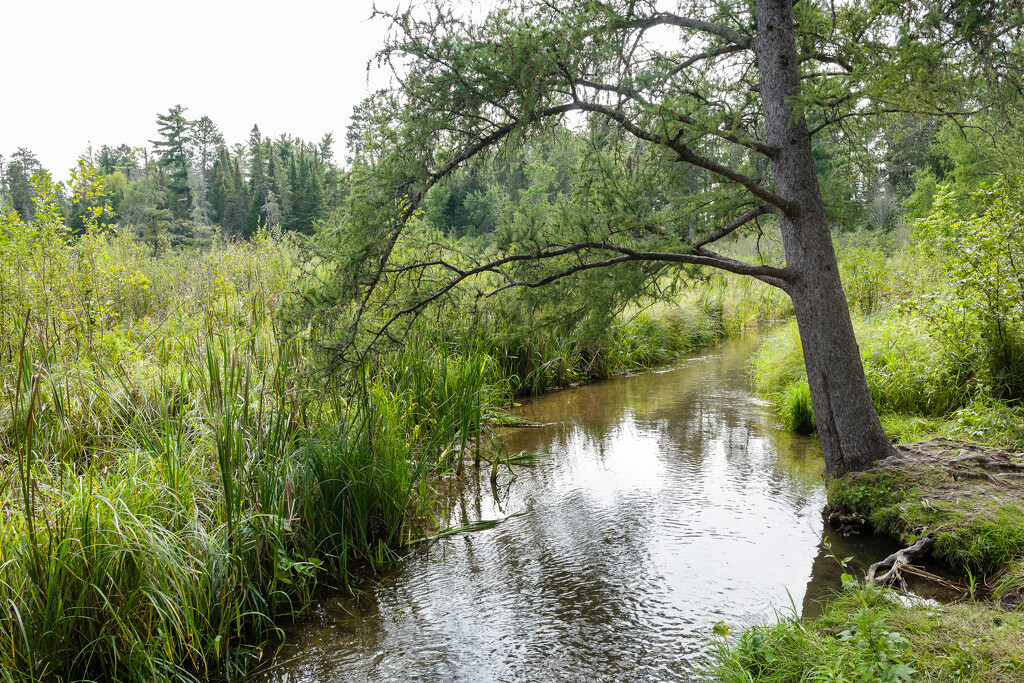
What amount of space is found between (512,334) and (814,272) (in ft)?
8.02

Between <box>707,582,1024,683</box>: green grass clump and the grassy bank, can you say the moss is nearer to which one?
<box>707,582,1024,683</box>: green grass clump

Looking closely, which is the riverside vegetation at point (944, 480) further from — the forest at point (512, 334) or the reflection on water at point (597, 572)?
the reflection on water at point (597, 572)

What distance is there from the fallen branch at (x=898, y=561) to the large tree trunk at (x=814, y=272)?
875 millimetres

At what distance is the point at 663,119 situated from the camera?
386cm

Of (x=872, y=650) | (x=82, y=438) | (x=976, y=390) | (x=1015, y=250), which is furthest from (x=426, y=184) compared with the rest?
(x=976, y=390)

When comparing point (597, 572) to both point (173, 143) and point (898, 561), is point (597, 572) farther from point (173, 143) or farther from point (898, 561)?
point (173, 143)

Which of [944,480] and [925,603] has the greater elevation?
[944,480]

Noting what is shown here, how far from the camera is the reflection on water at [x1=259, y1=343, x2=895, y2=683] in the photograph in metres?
2.94

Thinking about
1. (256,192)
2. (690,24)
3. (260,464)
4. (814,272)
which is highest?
(256,192)

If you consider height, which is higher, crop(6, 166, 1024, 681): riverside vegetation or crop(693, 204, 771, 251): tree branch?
crop(693, 204, 771, 251): tree branch

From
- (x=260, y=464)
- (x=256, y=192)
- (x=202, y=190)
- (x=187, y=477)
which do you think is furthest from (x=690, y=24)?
(x=202, y=190)

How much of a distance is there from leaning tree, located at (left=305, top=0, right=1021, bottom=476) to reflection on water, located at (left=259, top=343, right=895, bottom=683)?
95 cm

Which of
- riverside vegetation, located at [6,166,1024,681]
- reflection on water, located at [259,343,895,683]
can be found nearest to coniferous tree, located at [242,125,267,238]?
riverside vegetation, located at [6,166,1024,681]

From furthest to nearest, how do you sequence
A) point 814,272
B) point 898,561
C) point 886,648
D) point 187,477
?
point 814,272 → point 898,561 → point 187,477 → point 886,648
